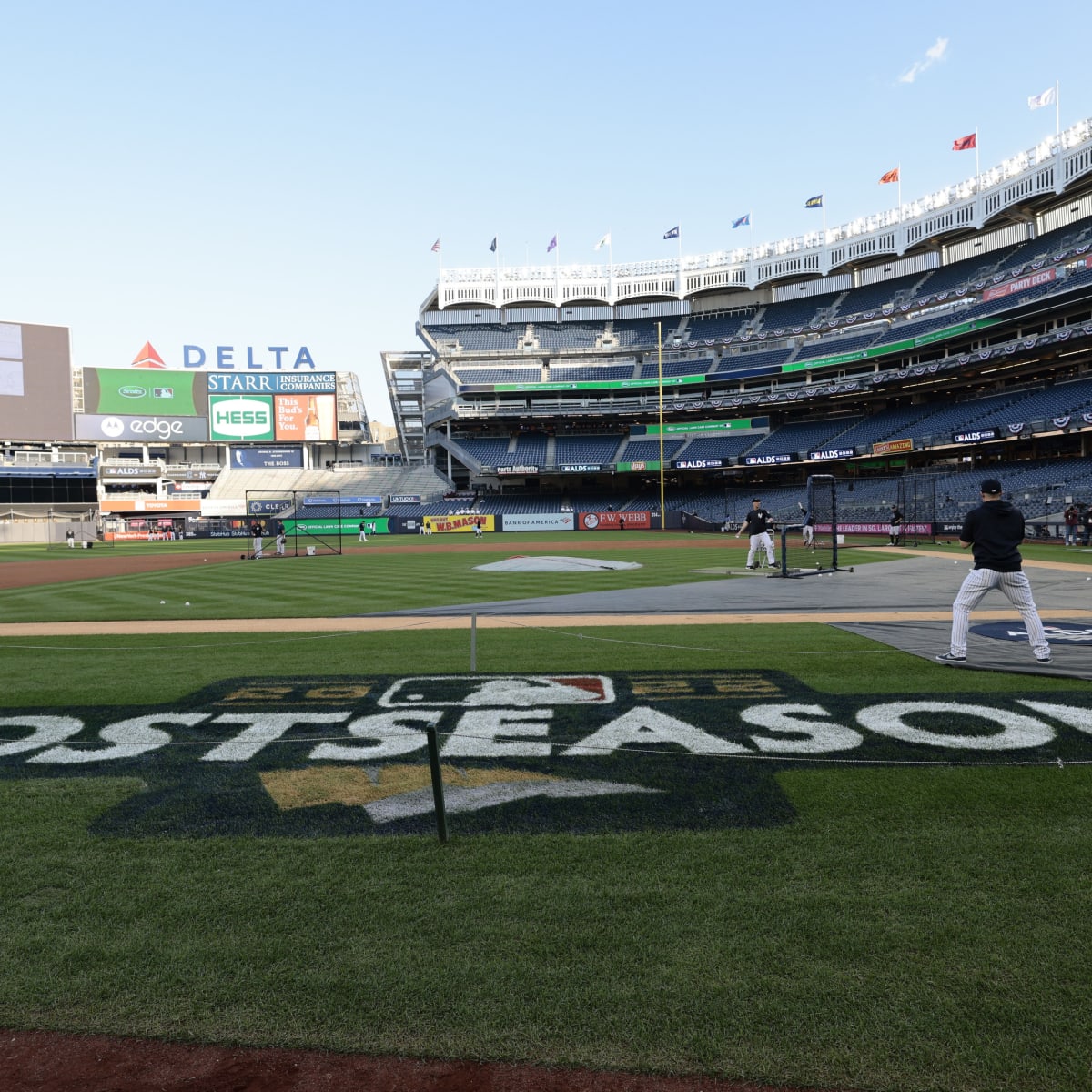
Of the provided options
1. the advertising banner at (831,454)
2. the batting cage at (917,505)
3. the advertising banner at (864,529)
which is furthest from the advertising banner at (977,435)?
the advertising banner at (864,529)

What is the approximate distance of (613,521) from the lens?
6556 cm

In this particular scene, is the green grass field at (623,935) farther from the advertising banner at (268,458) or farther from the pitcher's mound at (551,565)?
the advertising banner at (268,458)

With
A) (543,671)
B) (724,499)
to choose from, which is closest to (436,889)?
(543,671)

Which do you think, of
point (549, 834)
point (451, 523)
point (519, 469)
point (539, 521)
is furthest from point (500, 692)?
point (519, 469)

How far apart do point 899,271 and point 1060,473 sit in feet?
107

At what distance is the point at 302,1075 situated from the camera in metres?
2.61

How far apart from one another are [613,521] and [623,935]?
62637 mm

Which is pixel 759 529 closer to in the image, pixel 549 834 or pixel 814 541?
pixel 814 541

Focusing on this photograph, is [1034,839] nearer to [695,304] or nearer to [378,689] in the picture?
[378,689]

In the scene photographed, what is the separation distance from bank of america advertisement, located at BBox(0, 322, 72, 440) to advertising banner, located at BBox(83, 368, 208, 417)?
251cm

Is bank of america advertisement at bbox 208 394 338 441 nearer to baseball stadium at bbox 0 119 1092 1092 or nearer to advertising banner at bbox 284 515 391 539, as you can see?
advertising banner at bbox 284 515 391 539

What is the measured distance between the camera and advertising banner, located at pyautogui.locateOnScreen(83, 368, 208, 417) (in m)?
75.4

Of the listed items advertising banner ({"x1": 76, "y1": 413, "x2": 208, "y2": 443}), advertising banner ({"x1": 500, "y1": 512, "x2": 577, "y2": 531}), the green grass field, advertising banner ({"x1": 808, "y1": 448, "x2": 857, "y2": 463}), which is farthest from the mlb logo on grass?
advertising banner ({"x1": 76, "y1": 413, "x2": 208, "y2": 443})

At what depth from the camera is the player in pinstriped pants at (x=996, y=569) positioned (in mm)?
8484
